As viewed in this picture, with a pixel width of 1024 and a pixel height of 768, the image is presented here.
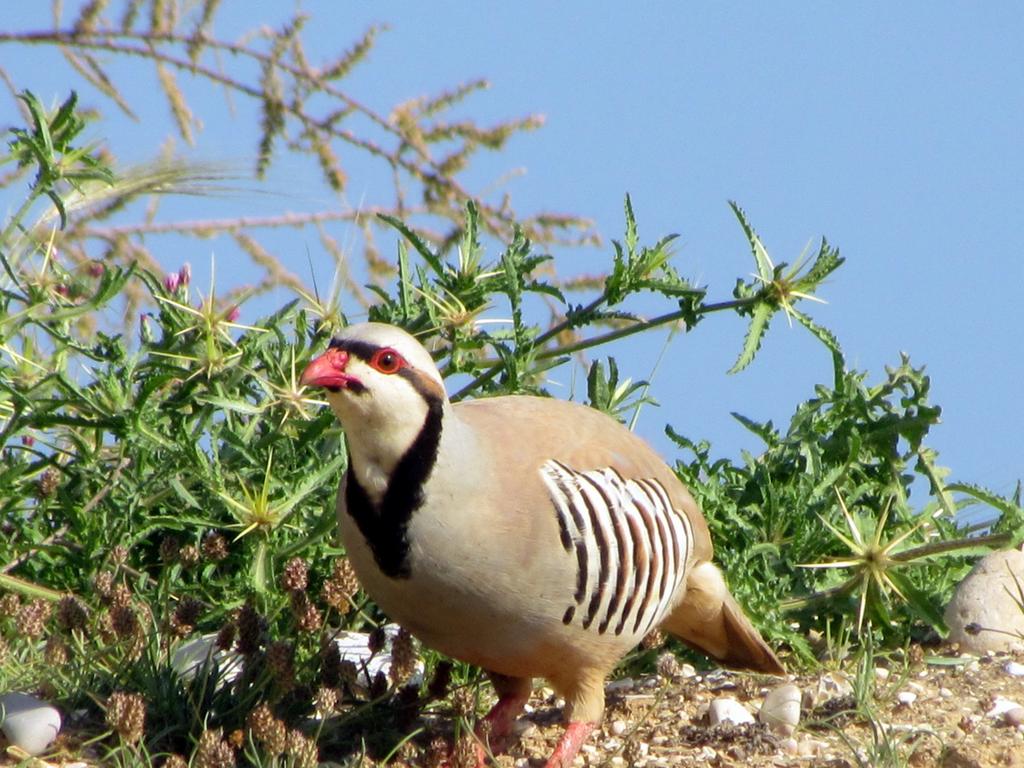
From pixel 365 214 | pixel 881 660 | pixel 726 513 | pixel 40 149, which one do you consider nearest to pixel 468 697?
pixel 726 513

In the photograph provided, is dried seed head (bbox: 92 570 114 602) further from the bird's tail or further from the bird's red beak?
the bird's tail

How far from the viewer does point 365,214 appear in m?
5.98

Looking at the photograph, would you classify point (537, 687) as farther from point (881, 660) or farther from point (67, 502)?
point (67, 502)

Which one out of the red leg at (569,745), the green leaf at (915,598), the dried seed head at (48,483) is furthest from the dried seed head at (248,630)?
the green leaf at (915,598)

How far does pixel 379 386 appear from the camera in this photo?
3.47 metres

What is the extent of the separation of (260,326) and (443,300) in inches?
22.7

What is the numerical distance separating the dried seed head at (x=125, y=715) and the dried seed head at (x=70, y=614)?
0.49 meters

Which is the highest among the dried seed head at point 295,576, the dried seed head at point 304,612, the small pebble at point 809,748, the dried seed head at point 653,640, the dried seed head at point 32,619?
the dried seed head at point 653,640

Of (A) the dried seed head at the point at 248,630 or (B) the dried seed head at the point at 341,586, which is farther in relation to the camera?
(B) the dried seed head at the point at 341,586

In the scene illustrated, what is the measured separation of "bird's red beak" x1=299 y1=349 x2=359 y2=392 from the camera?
3385 mm

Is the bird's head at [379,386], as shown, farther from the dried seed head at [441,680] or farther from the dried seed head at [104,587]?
the dried seed head at [104,587]

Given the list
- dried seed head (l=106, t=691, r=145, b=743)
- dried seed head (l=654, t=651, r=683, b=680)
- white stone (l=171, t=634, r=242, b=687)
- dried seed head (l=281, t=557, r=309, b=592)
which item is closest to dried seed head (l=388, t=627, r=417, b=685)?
dried seed head (l=281, t=557, r=309, b=592)

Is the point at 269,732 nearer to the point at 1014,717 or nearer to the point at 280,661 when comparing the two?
the point at 280,661

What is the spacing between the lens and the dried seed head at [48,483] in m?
4.59
